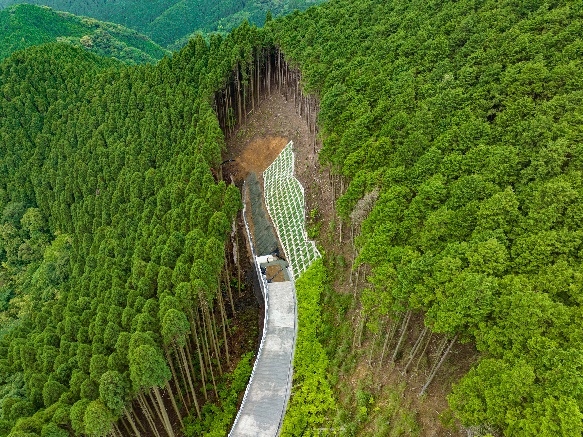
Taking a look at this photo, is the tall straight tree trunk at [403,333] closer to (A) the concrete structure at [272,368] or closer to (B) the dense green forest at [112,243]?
(A) the concrete structure at [272,368]

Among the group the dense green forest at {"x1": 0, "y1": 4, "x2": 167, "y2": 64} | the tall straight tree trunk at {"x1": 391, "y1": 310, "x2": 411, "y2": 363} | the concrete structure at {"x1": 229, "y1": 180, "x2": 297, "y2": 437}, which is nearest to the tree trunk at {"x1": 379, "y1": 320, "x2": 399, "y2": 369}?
the tall straight tree trunk at {"x1": 391, "y1": 310, "x2": 411, "y2": 363}

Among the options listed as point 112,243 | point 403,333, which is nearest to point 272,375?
point 403,333

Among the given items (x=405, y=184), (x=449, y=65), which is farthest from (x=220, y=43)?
(x=405, y=184)

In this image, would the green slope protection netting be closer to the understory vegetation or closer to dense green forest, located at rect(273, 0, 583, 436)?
the understory vegetation

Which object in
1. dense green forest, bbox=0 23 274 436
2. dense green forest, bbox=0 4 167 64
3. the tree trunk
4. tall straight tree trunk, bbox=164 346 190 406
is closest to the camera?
dense green forest, bbox=0 23 274 436

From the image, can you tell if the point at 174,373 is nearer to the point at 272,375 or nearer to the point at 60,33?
the point at 272,375

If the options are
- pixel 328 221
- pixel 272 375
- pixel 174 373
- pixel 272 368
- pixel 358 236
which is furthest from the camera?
pixel 328 221
